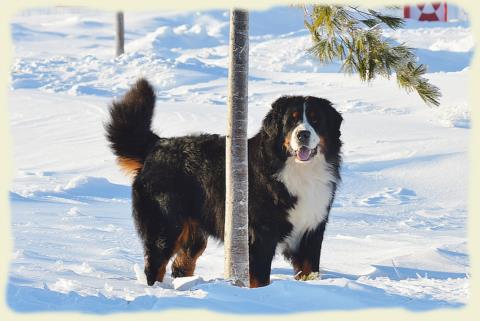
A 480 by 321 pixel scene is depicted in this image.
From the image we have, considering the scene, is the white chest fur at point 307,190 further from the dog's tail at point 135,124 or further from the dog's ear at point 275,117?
the dog's tail at point 135,124

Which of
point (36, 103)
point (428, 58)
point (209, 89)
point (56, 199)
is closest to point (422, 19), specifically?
point (428, 58)

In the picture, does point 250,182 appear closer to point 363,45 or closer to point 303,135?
point 303,135

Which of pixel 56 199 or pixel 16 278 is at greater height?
pixel 16 278

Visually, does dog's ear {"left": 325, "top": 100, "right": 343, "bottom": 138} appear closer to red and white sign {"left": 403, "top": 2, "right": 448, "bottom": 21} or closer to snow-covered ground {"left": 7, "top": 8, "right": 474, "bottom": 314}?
snow-covered ground {"left": 7, "top": 8, "right": 474, "bottom": 314}

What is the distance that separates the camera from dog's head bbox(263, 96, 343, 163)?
5570 mm

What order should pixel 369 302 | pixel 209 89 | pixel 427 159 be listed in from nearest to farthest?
pixel 369 302, pixel 427 159, pixel 209 89

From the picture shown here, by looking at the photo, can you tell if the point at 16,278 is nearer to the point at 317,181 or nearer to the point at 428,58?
the point at 317,181

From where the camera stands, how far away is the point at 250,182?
5.91m

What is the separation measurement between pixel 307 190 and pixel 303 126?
0.56 meters

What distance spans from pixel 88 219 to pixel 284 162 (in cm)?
403

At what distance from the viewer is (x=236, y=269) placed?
5.64 meters

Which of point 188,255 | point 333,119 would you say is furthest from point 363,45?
point 188,255

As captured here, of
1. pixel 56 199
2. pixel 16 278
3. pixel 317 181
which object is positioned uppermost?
pixel 317 181

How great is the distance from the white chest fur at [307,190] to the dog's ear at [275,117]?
250 mm
